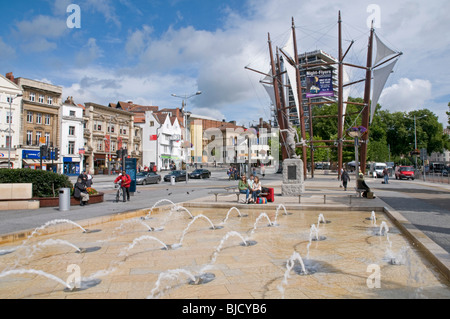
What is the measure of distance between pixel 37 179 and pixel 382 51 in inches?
1666

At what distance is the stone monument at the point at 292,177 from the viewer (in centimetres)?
1892

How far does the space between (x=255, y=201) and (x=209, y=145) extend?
85872 millimetres

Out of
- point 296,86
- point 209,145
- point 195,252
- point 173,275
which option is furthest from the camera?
point 209,145

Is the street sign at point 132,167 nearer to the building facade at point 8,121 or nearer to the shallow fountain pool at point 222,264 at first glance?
the shallow fountain pool at point 222,264

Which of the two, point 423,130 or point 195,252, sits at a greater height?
point 423,130

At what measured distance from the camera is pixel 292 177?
1903 cm

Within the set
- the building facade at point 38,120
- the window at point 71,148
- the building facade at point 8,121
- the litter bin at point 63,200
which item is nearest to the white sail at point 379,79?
the litter bin at point 63,200

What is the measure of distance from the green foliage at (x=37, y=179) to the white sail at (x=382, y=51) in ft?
135

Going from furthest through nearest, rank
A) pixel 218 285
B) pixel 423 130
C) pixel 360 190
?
pixel 423 130 → pixel 360 190 → pixel 218 285

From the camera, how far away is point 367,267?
6.01 m

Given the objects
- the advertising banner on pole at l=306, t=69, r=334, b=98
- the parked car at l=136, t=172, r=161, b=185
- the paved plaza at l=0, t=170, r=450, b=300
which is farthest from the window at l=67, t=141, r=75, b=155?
the paved plaza at l=0, t=170, r=450, b=300

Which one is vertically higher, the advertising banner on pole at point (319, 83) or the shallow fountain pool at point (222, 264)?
the advertising banner on pole at point (319, 83)

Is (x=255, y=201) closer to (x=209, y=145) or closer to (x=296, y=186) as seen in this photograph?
(x=296, y=186)
